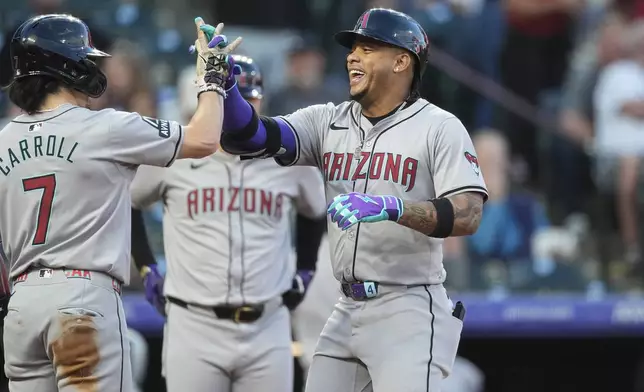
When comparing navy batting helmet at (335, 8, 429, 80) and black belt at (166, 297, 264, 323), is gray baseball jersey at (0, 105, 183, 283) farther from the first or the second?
black belt at (166, 297, 264, 323)

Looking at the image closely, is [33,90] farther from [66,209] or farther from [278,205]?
[278,205]

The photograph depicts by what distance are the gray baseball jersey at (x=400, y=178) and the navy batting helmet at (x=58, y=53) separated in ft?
3.31

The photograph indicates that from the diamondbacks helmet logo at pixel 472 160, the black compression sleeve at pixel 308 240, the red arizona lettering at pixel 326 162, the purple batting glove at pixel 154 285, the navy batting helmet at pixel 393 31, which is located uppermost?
the navy batting helmet at pixel 393 31

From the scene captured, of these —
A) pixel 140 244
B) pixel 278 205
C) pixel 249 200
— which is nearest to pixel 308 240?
pixel 278 205

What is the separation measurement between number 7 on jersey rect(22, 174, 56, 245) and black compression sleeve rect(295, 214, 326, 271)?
78.0 inches

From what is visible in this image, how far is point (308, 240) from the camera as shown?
5.89 metres

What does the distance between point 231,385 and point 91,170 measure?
1650 mm

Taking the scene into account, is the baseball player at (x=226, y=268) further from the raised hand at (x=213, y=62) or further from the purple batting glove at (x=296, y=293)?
the raised hand at (x=213, y=62)

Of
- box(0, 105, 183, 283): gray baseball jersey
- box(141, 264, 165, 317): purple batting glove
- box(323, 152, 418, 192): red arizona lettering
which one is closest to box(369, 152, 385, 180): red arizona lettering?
box(323, 152, 418, 192): red arizona lettering

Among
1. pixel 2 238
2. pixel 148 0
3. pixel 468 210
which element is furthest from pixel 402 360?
pixel 148 0

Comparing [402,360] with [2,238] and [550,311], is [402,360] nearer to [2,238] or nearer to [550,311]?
[2,238]

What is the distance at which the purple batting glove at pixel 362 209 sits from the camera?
155 inches

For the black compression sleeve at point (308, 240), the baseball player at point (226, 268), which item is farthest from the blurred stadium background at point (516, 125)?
the baseball player at point (226, 268)

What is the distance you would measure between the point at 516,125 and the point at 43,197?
19.8 ft
